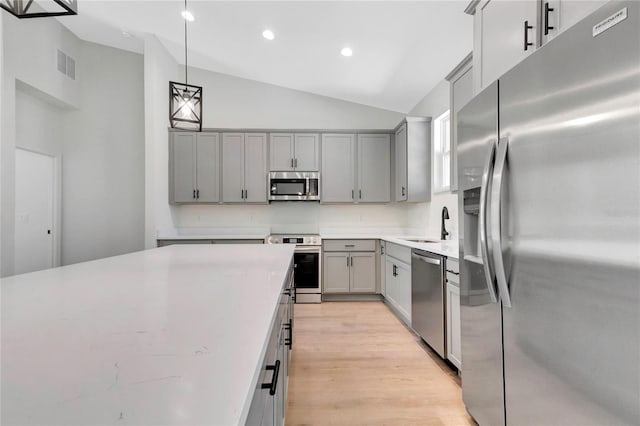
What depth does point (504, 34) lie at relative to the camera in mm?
1658

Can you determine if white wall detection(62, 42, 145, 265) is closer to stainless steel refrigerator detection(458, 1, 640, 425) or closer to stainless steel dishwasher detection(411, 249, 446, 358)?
stainless steel dishwasher detection(411, 249, 446, 358)

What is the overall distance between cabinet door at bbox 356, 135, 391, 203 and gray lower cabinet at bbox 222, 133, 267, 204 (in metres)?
1.46

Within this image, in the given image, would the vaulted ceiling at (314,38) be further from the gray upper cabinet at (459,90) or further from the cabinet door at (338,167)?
the cabinet door at (338,167)

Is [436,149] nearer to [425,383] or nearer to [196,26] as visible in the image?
[425,383]

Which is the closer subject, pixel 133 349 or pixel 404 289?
pixel 133 349

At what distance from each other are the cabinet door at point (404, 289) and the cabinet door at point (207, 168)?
284cm

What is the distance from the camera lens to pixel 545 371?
3.72ft

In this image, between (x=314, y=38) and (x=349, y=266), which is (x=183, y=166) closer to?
(x=314, y=38)

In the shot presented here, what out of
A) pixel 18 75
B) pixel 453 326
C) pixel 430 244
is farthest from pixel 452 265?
pixel 18 75

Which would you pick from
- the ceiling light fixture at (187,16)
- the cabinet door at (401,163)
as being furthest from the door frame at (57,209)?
the cabinet door at (401,163)

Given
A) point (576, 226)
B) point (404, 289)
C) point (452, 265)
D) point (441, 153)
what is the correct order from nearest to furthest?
point (576, 226)
point (452, 265)
point (404, 289)
point (441, 153)

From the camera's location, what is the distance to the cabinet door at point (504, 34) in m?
1.46

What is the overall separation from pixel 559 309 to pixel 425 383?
145cm

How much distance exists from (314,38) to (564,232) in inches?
129
